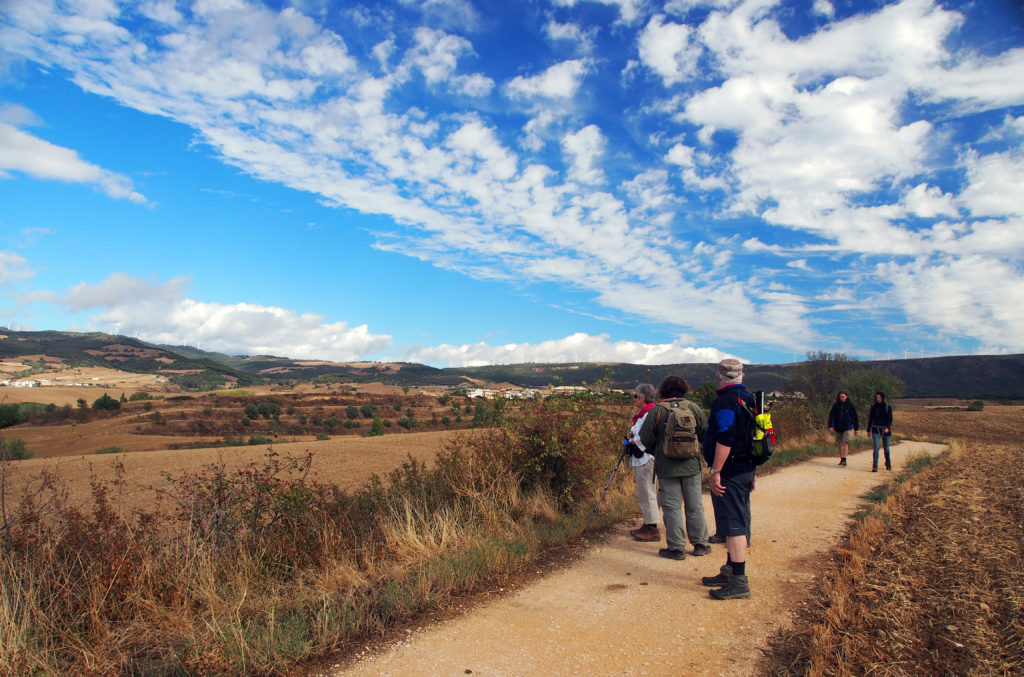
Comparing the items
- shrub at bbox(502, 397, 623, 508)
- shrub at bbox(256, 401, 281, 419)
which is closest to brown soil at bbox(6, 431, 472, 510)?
shrub at bbox(502, 397, 623, 508)

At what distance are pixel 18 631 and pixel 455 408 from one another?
2246 inches

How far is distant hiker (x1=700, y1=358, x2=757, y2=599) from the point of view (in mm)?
4906

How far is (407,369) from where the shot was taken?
418 feet

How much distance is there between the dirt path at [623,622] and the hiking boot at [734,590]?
0.05 meters

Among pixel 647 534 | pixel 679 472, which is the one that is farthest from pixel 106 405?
pixel 679 472

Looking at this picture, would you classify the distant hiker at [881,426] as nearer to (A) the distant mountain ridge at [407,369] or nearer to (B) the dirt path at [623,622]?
(B) the dirt path at [623,622]

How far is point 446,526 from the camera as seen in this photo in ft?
20.3

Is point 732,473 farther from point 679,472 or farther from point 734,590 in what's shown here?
point 734,590

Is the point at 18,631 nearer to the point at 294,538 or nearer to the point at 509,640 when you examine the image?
the point at 294,538

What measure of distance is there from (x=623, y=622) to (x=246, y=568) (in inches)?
136

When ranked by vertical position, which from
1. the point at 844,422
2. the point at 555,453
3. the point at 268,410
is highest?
the point at 844,422

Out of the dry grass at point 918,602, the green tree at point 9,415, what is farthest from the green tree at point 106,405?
the dry grass at point 918,602

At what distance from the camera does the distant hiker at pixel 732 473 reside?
16.1ft

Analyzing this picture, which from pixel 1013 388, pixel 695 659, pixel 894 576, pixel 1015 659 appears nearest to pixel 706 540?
pixel 894 576
